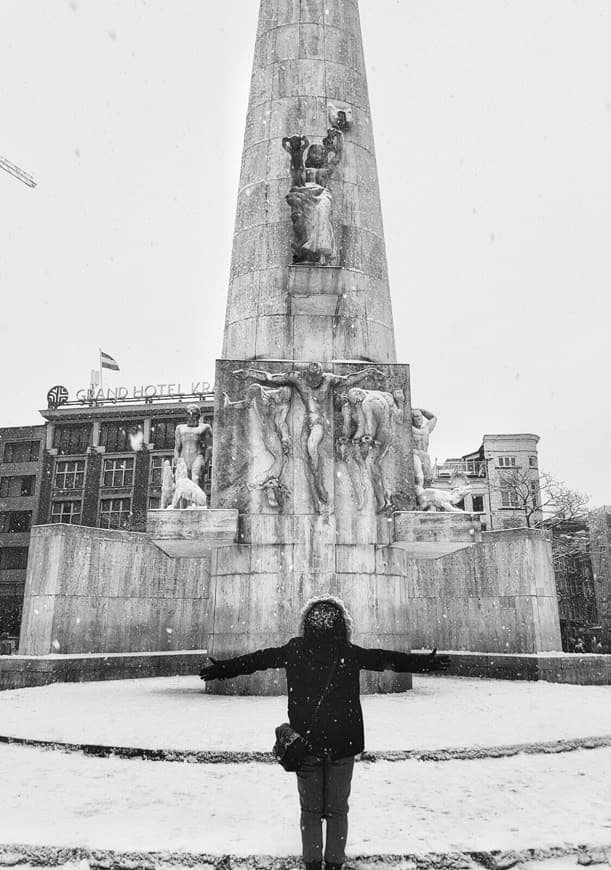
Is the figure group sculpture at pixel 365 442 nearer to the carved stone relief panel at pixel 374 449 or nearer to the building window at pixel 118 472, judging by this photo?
the carved stone relief panel at pixel 374 449

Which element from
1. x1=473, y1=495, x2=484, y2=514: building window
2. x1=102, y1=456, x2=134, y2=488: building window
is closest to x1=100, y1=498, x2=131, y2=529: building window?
x1=102, y1=456, x2=134, y2=488: building window

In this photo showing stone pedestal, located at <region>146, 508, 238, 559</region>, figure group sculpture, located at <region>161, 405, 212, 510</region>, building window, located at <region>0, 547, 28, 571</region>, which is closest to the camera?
stone pedestal, located at <region>146, 508, 238, 559</region>

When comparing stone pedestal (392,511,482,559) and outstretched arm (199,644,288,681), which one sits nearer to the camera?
outstretched arm (199,644,288,681)

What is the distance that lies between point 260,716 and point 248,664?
535cm

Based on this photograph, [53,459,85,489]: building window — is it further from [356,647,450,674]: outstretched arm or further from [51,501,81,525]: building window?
[356,647,450,674]: outstretched arm

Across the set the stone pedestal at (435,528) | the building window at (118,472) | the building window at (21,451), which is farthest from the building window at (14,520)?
the stone pedestal at (435,528)

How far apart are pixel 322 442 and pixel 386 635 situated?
3.53 metres

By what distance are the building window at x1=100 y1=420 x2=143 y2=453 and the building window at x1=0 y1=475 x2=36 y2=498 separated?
7.86 meters

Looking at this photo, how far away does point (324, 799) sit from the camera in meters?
4.43

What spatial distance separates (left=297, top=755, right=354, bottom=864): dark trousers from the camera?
4359mm

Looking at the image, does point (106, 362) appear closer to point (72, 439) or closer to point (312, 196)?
point (72, 439)

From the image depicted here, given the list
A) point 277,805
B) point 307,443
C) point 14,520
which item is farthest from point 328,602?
point 14,520

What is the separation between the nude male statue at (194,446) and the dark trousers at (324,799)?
31.7 ft

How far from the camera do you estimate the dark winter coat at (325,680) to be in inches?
175
